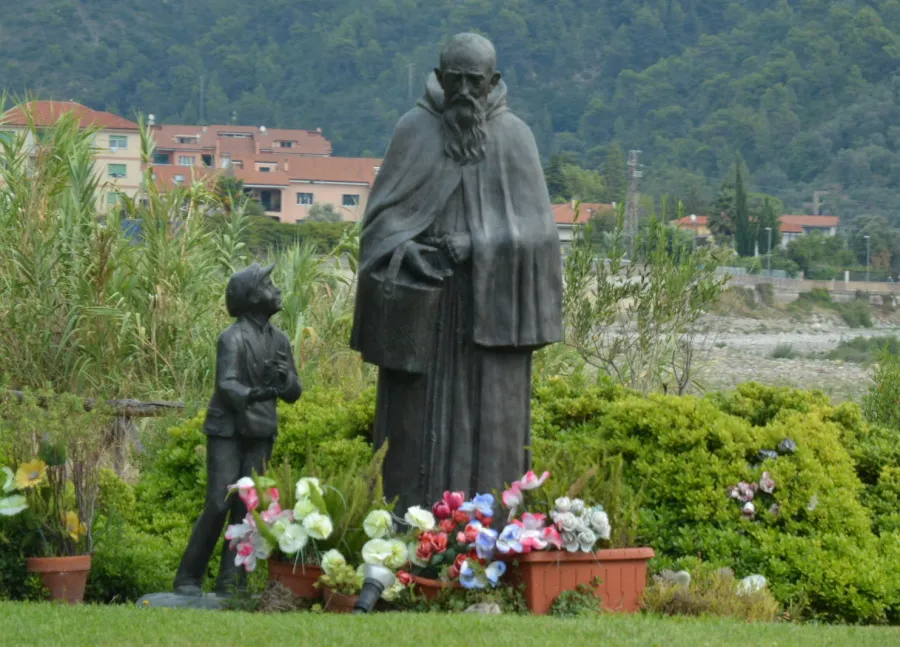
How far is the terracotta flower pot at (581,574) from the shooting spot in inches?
302

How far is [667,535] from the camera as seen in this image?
9672 millimetres

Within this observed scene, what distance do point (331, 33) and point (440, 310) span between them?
12495cm

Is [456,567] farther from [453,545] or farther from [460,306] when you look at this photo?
[460,306]

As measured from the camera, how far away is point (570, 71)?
430 ft

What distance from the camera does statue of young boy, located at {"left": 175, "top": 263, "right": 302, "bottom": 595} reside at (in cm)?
792

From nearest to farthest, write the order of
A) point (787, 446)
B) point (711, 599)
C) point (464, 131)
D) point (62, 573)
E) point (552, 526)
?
point (552, 526), point (464, 131), point (62, 573), point (711, 599), point (787, 446)

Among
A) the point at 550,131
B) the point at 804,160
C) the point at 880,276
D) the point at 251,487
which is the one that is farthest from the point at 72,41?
the point at 251,487

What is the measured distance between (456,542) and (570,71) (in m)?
125

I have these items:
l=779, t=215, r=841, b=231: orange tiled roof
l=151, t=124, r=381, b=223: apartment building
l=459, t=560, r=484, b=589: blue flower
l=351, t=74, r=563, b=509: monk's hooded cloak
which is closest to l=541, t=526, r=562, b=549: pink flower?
l=459, t=560, r=484, b=589: blue flower

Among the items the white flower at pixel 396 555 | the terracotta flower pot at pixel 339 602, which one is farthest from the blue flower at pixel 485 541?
the terracotta flower pot at pixel 339 602

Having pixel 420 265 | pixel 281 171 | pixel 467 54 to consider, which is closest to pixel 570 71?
pixel 281 171

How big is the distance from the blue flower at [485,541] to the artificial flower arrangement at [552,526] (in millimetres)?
30

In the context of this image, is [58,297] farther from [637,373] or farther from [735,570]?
[735,570]

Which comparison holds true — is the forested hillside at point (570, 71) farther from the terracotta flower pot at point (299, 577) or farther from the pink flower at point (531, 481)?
the terracotta flower pot at point (299, 577)
